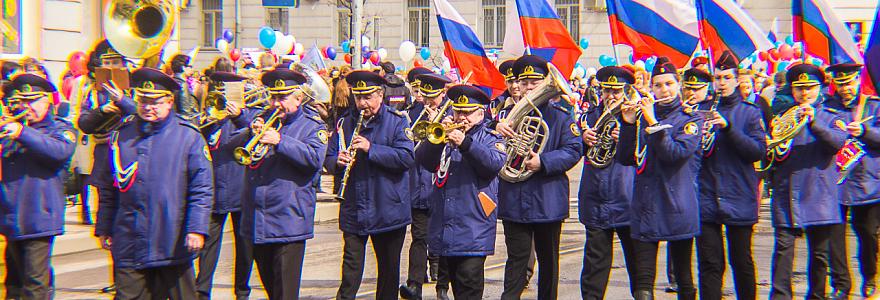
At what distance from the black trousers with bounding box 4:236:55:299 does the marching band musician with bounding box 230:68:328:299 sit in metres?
1.34

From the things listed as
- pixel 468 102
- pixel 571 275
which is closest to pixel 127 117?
pixel 468 102

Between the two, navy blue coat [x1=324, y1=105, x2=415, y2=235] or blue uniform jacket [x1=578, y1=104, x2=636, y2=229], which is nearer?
navy blue coat [x1=324, y1=105, x2=415, y2=235]

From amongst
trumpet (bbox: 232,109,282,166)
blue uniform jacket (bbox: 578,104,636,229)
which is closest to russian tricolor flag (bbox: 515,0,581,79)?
blue uniform jacket (bbox: 578,104,636,229)

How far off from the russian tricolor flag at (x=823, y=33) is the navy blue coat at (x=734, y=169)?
1706mm

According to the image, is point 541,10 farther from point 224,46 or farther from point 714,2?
point 224,46

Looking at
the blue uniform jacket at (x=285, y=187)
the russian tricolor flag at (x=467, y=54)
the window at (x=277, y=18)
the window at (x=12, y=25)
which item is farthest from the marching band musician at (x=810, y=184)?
the window at (x=277, y=18)

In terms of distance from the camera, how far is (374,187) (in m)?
8.29

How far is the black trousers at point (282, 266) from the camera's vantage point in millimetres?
7688

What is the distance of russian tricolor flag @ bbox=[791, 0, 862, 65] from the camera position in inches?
380

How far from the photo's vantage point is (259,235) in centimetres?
762

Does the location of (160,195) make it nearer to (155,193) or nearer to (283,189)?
(155,193)

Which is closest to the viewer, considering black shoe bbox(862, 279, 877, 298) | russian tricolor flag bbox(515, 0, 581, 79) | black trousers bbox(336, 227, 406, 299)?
black trousers bbox(336, 227, 406, 299)

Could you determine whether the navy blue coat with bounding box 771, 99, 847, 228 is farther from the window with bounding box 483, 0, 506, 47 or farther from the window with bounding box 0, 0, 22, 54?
the window with bounding box 483, 0, 506, 47

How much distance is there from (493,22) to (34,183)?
107ft
